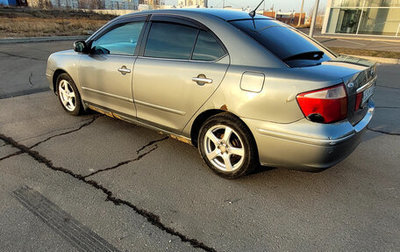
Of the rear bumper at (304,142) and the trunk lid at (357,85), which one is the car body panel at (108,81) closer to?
the rear bumper at (304,142)

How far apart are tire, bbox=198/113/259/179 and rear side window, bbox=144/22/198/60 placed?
81 cm

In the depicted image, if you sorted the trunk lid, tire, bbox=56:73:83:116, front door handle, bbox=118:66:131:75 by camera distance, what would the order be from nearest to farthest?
the trunk lid < front door handle, bbox=118:66:131:75 < tire, bbox=56:73:83:116

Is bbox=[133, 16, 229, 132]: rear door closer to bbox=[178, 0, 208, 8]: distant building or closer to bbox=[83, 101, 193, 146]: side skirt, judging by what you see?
bbox=[83, 101, 193, 146]: side skirt

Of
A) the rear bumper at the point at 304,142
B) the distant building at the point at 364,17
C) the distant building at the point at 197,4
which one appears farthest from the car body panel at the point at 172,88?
the distant building at the point at 364,17

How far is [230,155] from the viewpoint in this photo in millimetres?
2758

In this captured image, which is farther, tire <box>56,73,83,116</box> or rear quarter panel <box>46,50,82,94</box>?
tire <box>56,73,83,116</box>

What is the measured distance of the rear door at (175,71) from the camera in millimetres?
2693

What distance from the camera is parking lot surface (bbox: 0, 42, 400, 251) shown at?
6.72 feet

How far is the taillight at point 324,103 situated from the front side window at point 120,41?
7.21ft

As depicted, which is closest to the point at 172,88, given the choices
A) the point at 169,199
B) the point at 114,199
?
the point at 169,199

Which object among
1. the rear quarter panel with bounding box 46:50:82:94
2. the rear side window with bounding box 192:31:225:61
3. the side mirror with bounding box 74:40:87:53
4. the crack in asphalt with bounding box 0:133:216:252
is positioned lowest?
the crack in asphalt with bounding box 0:133:216:252

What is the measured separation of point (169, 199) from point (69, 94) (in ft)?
9.39

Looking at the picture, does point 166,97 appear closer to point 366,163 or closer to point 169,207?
point 169,207

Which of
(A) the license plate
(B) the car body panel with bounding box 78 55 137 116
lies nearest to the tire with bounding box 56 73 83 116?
(B) the car body panel with bounding box 78 55 137 116
